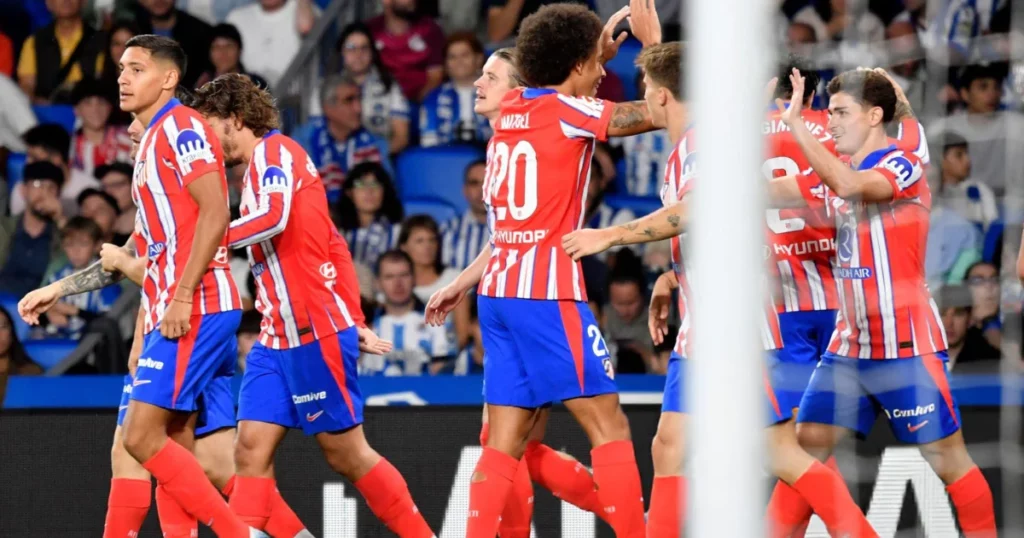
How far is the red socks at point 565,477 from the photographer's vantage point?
446 cm

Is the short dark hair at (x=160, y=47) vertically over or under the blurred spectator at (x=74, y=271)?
over

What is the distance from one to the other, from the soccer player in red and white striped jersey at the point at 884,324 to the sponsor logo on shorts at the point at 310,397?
1.49 meters

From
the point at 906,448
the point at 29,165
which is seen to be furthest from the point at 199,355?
the point at 29,165

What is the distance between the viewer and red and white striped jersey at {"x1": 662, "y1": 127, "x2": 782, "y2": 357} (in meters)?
3.93

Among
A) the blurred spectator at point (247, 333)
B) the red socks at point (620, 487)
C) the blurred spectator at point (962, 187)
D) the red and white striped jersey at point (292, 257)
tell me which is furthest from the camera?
the blurred spectator at point (247, 333)

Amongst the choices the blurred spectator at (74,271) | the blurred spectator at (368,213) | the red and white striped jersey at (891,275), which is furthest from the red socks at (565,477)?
the blurred spectator at (74,271)

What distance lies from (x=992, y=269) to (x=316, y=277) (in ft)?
8.83

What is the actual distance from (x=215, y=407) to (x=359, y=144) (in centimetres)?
293

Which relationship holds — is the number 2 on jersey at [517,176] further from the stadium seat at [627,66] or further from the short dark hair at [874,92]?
the stadium seat at [627,66]

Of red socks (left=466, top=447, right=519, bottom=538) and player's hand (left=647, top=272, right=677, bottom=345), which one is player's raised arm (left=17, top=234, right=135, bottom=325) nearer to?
red socks (left=466, top=447, right=519, bottom=538)

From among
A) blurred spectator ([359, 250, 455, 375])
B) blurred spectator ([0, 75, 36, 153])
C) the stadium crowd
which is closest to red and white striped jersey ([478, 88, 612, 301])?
the stadium crowd

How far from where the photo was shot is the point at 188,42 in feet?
25.0

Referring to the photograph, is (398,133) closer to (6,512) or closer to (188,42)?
(188,42)

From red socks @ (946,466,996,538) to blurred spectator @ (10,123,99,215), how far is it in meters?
4.75
